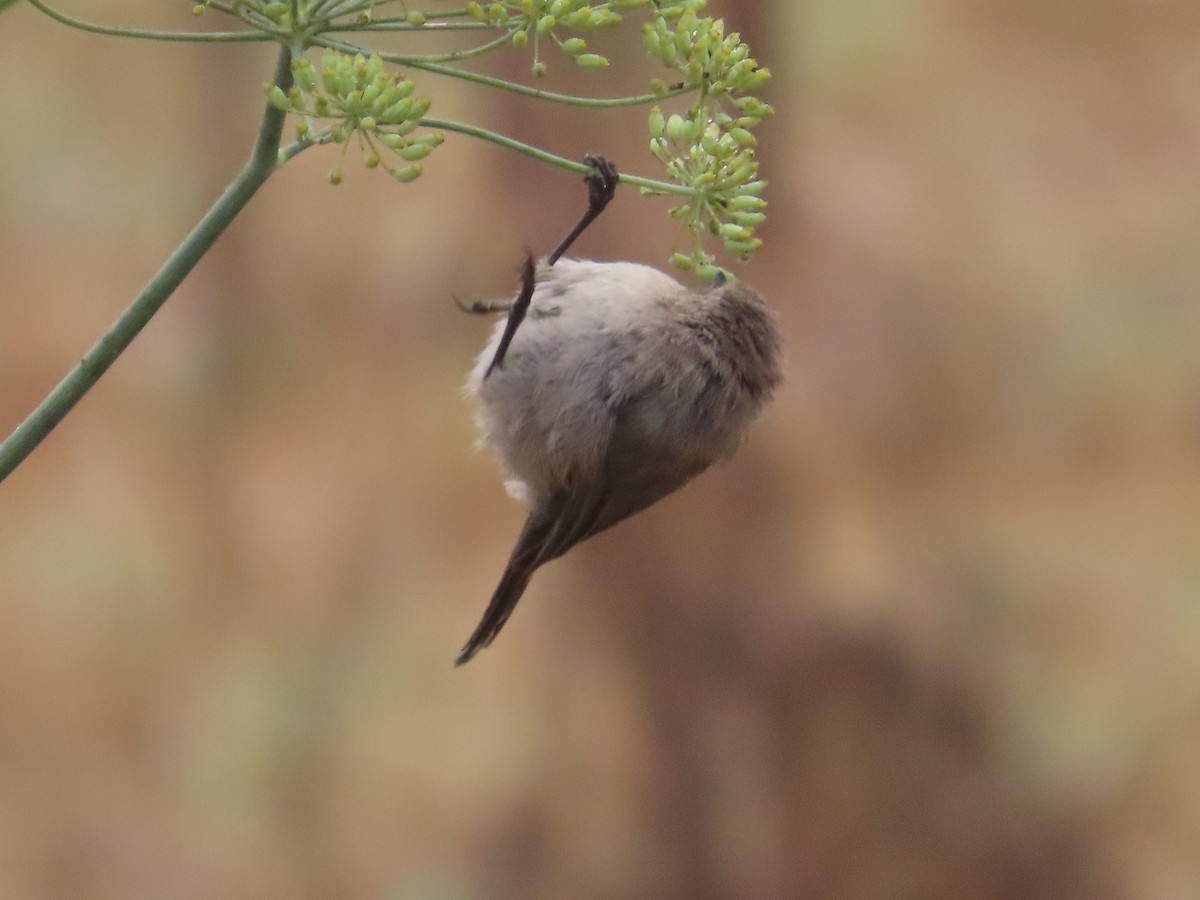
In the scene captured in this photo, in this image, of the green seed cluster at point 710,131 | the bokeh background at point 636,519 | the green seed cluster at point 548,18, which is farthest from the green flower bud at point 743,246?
the bokeh background at point 636,519

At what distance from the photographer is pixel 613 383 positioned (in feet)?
3.74

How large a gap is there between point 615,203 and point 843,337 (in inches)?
19.0

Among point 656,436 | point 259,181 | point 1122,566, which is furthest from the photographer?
point 1122,566

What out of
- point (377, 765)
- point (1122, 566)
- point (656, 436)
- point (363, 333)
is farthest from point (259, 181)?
point (1122, 566)

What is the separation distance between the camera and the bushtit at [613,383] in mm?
1141

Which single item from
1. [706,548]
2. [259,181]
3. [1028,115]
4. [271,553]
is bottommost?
[271,553]

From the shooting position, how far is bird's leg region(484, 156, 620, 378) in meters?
0.95

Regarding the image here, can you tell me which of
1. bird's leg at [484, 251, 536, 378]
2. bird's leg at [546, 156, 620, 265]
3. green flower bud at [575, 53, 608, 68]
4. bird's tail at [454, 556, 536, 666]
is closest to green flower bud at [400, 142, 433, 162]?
green flower bud at [575, 53, 608, 68]

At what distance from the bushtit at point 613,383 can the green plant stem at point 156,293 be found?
0.42 metres

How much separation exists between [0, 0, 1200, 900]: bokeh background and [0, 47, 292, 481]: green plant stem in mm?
1536

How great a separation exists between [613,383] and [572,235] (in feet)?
0.46

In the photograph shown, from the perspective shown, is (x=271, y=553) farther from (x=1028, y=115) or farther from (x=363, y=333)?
(x=1028, y=115)

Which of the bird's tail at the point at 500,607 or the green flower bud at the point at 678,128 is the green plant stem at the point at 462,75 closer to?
the green flower bud at the point at 678,128

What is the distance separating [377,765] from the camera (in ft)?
7.45
